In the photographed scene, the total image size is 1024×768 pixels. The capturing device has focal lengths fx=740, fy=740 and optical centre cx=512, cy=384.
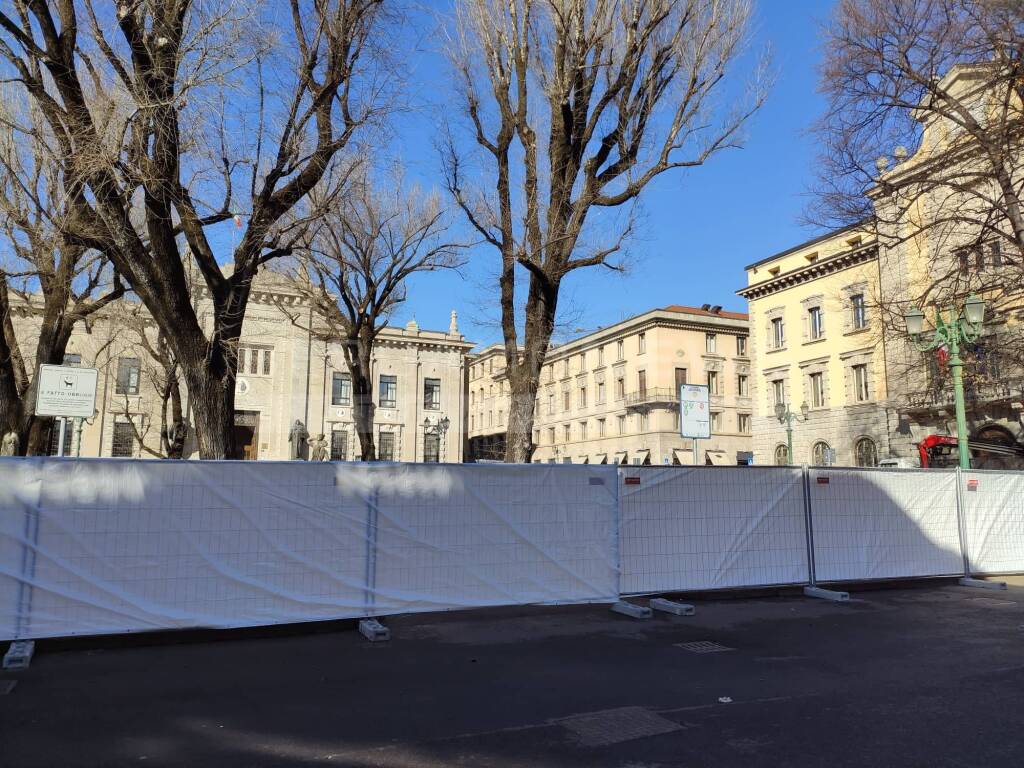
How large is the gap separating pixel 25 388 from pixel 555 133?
526 inches

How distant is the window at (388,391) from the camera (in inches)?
2189

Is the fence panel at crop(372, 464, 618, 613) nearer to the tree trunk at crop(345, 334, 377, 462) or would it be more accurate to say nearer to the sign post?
the sign post

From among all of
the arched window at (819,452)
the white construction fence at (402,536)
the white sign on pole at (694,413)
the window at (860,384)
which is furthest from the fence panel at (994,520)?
the arched window at (819,452)

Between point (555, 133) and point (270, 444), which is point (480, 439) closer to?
point (270, 444)

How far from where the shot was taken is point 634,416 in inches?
2376

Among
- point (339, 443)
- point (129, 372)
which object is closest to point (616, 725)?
point (129, 372)

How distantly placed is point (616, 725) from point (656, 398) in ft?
178

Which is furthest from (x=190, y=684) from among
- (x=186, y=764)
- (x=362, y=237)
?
(x=362, y=237)

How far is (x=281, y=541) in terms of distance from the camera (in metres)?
7.27

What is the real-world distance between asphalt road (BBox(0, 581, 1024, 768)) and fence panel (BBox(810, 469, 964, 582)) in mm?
2060

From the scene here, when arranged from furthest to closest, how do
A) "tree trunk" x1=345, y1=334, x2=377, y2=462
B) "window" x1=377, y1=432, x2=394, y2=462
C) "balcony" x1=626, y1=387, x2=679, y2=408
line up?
"balcony" x1=626, y1=387, x2=679, y2=408 → "window" x1=377, y1=432, x2=394, y2=462 → "tree trunk" x1=345, y1=334, x2=377, y2=462

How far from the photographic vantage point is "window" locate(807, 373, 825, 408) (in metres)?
42.4

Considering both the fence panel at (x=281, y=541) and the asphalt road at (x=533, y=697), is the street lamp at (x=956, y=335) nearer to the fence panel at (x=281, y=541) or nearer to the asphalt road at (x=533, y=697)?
the asphalt road at (x=533, y=697)

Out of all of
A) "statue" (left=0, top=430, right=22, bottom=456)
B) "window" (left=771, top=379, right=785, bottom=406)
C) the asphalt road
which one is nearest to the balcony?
"window" (left=771, top=379, right=785, bottom=406)
